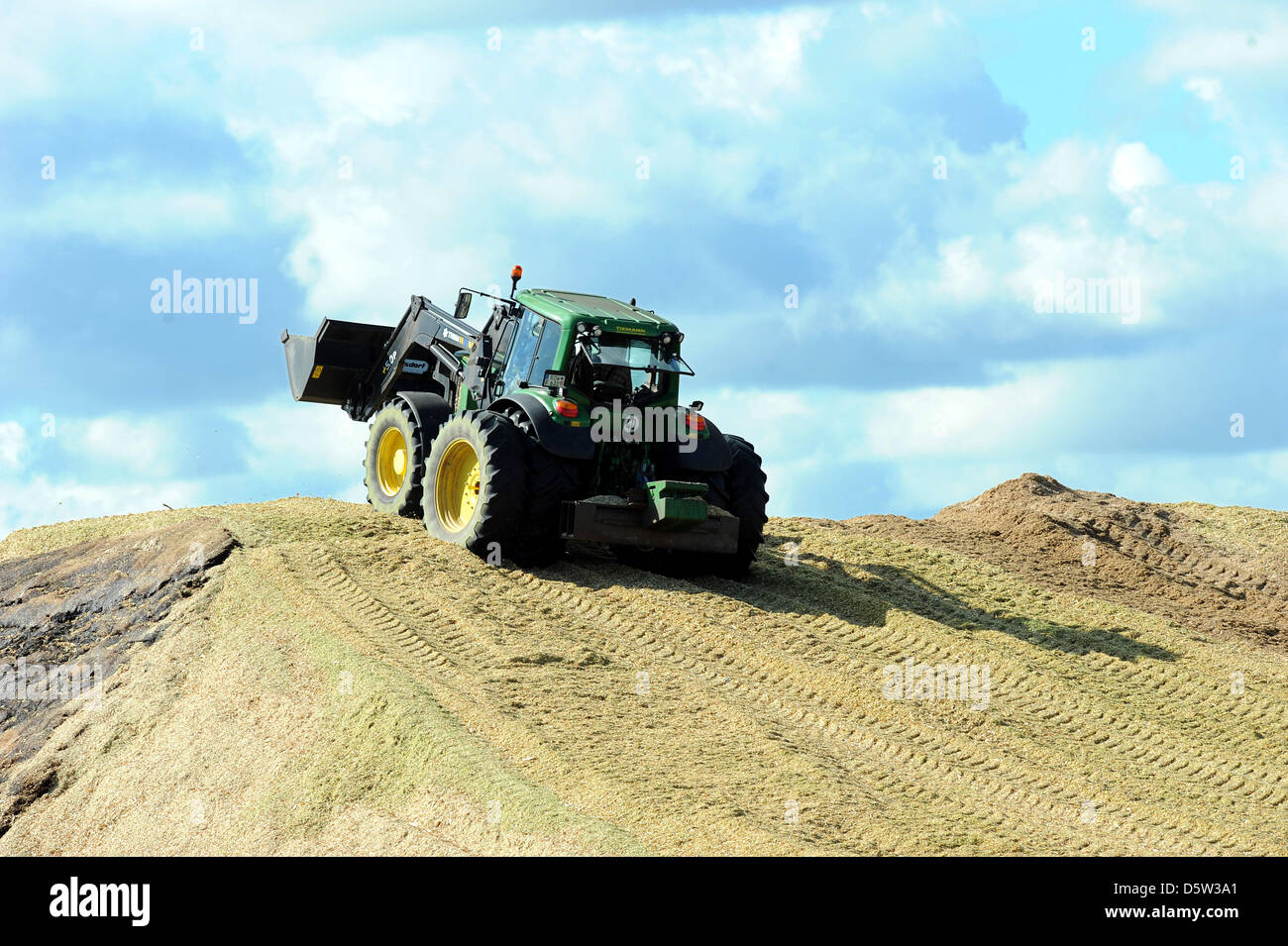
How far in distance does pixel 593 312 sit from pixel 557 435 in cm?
153

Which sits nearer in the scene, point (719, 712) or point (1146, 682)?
point (719, 712)

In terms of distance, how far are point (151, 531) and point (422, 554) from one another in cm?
385

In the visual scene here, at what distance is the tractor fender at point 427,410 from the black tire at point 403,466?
6cm

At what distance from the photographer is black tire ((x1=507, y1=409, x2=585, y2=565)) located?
13.3 m

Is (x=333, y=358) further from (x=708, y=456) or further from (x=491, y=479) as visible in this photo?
(x=708, y=456)

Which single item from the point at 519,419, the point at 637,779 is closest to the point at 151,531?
the point at 519,419

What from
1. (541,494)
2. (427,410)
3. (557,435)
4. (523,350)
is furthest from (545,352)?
(427,410)

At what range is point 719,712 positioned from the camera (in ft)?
34.1

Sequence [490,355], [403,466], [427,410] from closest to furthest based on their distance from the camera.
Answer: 1. [490,355]
2. [427,410]
3. [403,466]

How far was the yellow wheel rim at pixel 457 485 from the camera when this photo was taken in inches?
550

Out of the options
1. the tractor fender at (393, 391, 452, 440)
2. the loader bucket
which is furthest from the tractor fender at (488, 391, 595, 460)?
the loader bucket

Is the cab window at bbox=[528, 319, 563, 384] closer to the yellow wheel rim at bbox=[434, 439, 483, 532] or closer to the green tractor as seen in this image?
the green tractor

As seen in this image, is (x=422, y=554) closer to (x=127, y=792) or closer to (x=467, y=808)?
(x=127, y=792)

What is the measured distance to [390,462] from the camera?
52.1 ft
